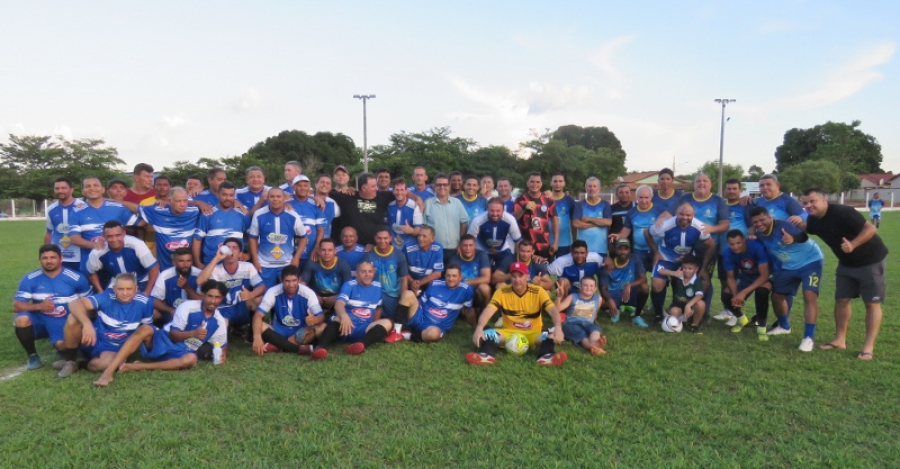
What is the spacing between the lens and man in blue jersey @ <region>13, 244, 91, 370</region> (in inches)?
201

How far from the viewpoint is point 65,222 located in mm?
5895

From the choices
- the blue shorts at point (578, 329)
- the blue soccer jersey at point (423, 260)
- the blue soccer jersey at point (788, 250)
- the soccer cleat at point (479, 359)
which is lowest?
the soccer cleat at point (479, 359)

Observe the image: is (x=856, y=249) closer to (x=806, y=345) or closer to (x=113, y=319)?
(x=806, y=345)

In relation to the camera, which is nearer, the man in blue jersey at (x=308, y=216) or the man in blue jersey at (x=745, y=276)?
the man in blue jersey at (x=745, y=276)

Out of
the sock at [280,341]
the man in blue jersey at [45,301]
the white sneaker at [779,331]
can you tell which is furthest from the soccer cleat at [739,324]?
the man in blue jersey at [45,301]

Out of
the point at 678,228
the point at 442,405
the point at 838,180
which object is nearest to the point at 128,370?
the point at 442,405

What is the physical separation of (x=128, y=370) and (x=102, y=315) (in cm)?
62

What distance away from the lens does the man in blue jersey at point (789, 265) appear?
553cm

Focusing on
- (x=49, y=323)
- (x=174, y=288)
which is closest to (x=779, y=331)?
(x=174, y=288)

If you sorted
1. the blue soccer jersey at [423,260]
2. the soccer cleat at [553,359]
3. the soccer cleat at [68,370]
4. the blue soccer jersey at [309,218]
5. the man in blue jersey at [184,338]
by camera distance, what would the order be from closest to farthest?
the soccer cleat at [68,370] < the man in blue jersey at [184,338] < the soccer cleat at [553,359] < the blue soccer jersey at [309,218] < the blue soccer jersey at [423,260]

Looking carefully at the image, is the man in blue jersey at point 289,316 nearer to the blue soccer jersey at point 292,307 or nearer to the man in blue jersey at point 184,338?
the blue soccer jersey at point 292,307

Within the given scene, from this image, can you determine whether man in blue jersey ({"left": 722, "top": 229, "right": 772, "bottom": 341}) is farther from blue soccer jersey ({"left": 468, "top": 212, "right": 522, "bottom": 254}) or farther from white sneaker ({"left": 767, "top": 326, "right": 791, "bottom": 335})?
blue soccer jersey ({"left": 468, "top": 212, "right": 522, "bottom": 254})

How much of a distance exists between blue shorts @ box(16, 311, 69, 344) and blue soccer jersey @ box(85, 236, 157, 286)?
634 mm

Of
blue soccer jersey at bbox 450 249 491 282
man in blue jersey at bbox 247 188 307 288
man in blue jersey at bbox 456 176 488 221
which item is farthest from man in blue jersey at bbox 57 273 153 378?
man in blue jersey at bbox 456 176 488 221
